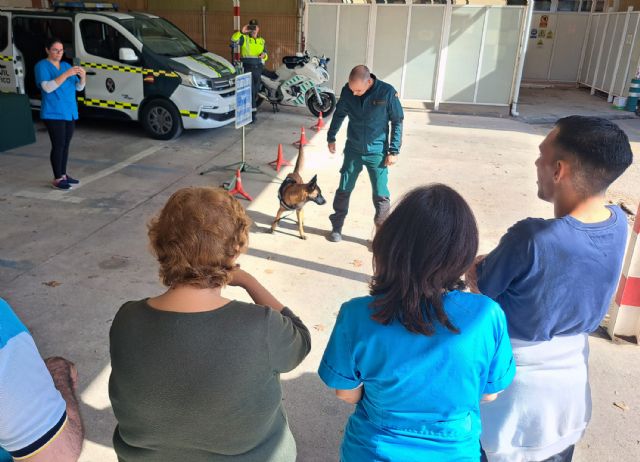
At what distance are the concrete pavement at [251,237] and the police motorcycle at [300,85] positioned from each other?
100 cm

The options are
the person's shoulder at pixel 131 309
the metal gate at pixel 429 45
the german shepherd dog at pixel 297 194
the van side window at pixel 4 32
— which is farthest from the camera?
the metal gate at pixel 429 45

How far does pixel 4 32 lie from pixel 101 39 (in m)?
1.71

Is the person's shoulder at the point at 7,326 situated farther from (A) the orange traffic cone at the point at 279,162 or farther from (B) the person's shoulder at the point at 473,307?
(A) the orange traffic cone at the point at 279,162

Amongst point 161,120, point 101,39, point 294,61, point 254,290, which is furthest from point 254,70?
point 254,290

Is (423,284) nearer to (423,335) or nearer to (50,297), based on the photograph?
(423,335)

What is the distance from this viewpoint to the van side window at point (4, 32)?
29.8 ft

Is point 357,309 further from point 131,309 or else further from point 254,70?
point 254,70

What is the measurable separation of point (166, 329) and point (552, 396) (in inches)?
54.4

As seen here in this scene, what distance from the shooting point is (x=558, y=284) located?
1.80m

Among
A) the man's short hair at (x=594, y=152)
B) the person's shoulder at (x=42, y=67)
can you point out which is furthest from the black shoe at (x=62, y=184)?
the man's short hair at (x=594, y=152)

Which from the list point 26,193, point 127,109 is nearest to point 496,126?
point 127,109

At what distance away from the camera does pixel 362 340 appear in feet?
4.84

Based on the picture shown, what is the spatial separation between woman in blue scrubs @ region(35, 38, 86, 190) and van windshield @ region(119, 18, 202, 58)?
9.48 ft

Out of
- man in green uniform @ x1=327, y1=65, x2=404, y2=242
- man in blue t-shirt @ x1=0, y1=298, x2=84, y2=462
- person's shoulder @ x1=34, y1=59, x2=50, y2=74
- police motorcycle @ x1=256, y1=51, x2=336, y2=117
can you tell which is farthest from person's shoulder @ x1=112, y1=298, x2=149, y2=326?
police motorcycle @ x1=256, y1=51, x2=336, y2=117
